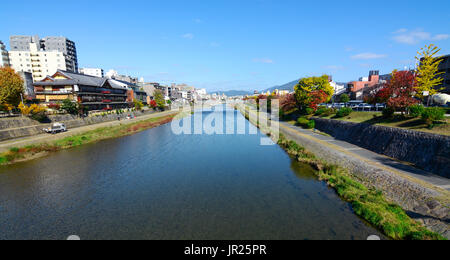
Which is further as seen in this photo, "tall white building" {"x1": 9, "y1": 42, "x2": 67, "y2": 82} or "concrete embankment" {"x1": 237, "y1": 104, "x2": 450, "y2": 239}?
"tall white building" {"x1": 9, "y1": 42, "x2": 67, "y2": 82}

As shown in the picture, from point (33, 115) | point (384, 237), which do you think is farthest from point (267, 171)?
point (33, 115)

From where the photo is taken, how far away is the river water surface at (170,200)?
11.3 metres

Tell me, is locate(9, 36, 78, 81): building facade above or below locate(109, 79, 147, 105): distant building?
above

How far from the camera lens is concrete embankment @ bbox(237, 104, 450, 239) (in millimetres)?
10258

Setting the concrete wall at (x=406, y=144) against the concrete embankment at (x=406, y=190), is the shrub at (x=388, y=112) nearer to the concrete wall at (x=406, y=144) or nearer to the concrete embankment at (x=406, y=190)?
the concrete wall at (x=406, y=144)

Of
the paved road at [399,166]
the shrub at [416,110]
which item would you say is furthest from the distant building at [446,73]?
the paved road at [399,166]

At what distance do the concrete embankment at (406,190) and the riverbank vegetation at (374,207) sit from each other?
17.0 inches

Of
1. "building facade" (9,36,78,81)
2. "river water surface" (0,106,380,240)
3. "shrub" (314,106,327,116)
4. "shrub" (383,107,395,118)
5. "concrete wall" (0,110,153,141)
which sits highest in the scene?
"building facade" (9,36,78,81)

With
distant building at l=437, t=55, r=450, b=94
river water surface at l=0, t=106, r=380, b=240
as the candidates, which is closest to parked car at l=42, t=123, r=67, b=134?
river water surface at l=0, t=106, r=380, b=240

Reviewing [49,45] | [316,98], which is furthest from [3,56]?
[316,98]

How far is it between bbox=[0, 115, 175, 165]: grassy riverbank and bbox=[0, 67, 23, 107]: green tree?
12.6 meters

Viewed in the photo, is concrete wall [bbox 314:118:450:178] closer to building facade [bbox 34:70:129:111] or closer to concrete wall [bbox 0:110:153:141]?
concrete wall [bbox 0:110:153:141]

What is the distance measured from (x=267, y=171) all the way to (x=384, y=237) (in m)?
11.2
